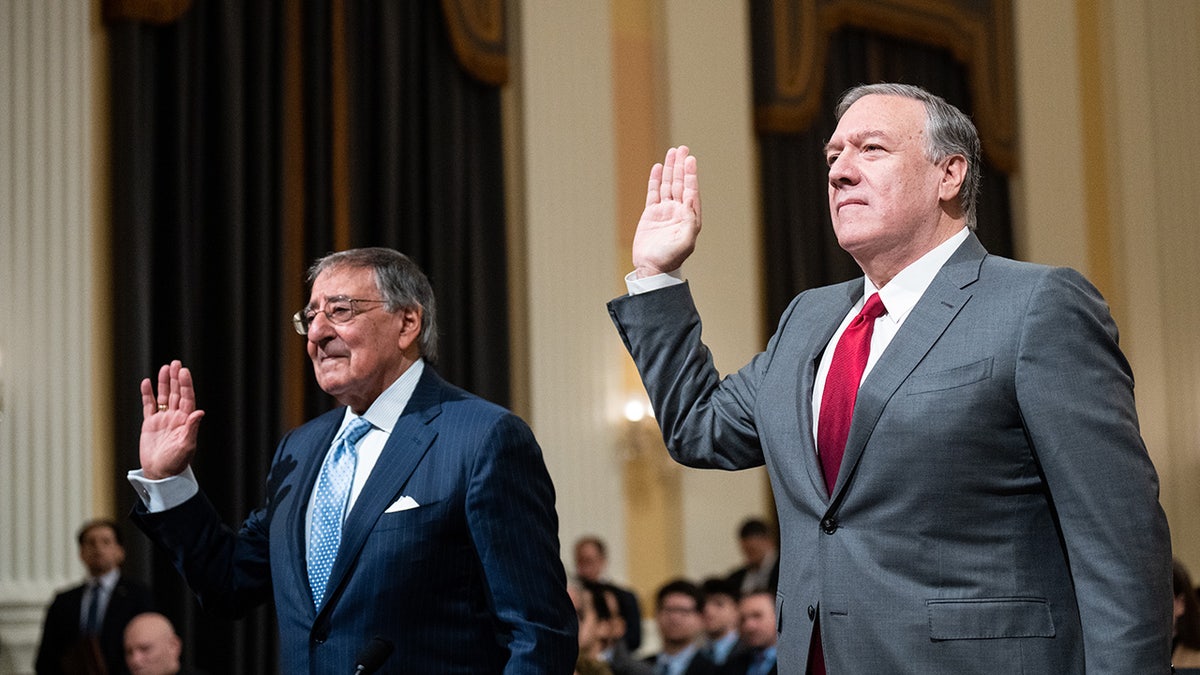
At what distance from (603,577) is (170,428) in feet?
21.4

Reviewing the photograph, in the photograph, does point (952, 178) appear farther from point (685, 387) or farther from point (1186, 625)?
point (1186, 625)

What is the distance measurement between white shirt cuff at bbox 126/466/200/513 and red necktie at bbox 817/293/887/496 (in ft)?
4.78

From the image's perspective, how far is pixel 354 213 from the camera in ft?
30.0

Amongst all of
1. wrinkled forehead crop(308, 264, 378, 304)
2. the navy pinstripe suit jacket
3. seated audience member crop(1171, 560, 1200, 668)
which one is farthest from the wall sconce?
the navy pinstripe suit jacket

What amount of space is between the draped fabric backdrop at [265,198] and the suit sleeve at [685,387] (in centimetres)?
593

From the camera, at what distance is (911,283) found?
2.35 metres

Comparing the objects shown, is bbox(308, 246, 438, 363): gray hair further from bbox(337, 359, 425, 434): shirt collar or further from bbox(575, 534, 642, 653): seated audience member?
bbox(575, 534, 642, 653): seated audience member

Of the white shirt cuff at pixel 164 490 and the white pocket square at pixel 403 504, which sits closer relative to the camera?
the white pocket square at pixel 403 504

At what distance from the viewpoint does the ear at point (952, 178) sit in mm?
2377

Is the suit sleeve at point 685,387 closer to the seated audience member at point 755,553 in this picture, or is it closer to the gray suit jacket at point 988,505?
the gray suit jacket at point 988,505

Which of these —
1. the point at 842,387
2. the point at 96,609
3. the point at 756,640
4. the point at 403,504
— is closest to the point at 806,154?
the point at 756,640

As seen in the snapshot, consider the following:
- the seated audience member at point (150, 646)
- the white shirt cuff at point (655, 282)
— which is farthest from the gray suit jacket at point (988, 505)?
the seated audience member at point (150, 646)

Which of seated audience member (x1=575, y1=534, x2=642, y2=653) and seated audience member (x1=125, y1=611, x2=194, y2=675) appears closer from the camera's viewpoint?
seated audience member (x1=125, y1=611, x2=194, y2=675)

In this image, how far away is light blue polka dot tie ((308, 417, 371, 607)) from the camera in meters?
3.01
